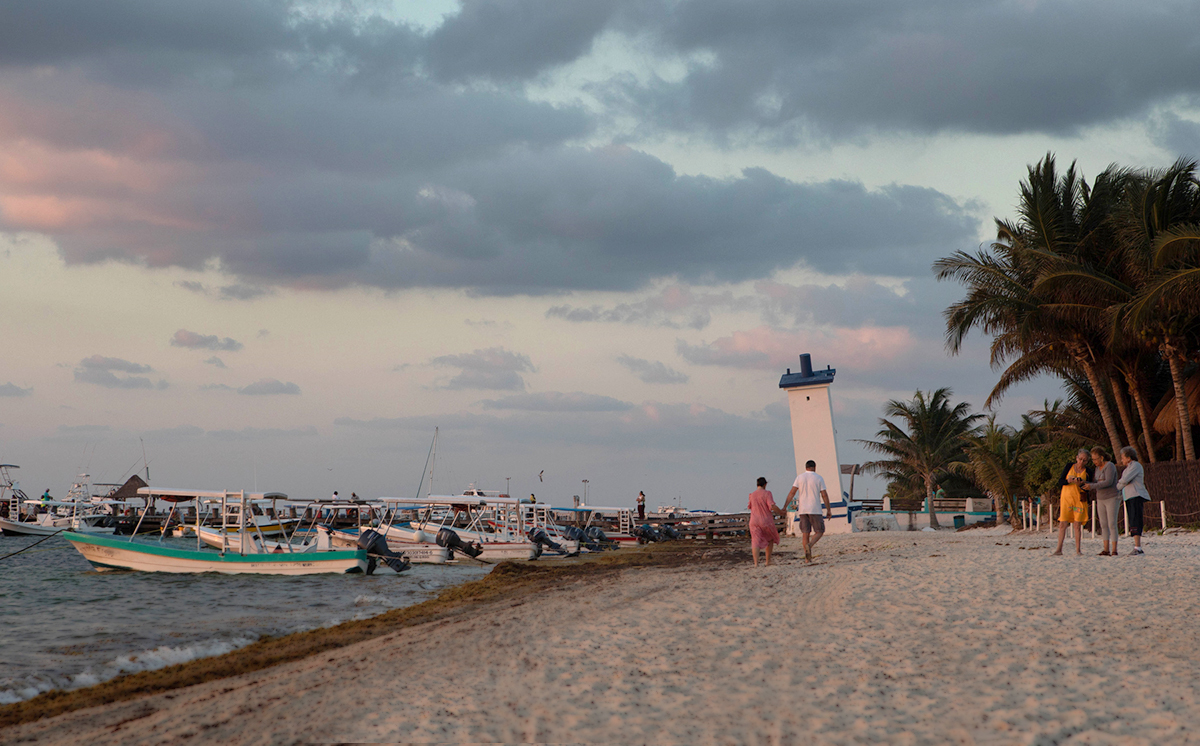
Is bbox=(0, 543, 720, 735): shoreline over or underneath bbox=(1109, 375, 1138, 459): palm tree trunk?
underneath

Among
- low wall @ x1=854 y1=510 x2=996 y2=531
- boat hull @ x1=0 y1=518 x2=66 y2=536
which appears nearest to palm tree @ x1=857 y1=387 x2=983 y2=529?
low wall @ x1=854 y1=510 x2=996 y2=531

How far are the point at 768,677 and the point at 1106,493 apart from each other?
8819mm

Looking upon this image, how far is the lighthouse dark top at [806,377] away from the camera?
90.3 feet

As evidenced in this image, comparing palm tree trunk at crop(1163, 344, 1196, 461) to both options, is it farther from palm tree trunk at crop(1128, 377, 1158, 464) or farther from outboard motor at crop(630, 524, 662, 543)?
outboard motor at crop(630, 524, 662, 543)

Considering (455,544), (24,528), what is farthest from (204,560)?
(24,528)

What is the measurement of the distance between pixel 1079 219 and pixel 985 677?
2444cm

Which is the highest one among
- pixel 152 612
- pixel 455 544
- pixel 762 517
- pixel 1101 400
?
pixel 1101 400

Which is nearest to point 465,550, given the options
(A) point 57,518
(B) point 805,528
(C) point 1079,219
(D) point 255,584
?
(D) point 255,584

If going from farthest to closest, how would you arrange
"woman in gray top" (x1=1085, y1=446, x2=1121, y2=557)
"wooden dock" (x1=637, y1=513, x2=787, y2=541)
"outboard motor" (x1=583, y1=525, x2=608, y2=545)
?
"wooden dock" (x1=637, y1=513, x2=787, y2=541) → "outboard motor" (x1=583, y1=525, x2=608, y2=545) → "woman in gray top" (x1=1085, y1=446, x2=1121, y2=557)

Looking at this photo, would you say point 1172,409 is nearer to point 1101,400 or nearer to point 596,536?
point 1101,400

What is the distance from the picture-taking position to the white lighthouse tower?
2728 centimetres

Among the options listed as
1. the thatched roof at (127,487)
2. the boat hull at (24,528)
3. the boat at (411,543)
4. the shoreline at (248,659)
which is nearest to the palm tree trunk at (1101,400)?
the shoreline at (248,659)

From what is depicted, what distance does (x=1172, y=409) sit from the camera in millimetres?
25234

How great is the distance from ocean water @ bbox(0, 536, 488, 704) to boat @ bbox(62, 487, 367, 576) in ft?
1.09
